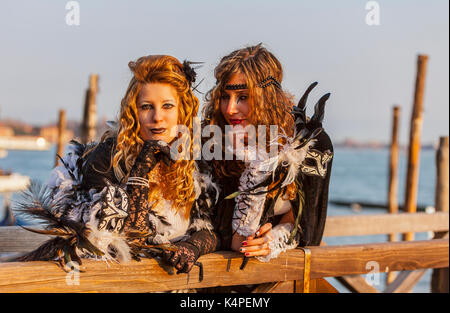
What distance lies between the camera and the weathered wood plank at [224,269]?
1777 millimetres

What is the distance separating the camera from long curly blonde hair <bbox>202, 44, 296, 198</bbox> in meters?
2.31

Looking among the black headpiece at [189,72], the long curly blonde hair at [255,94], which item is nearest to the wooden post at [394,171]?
the long curly blonde hair at [255,94]

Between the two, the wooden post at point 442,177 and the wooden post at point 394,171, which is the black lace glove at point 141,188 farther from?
the wooden post at point 394,171

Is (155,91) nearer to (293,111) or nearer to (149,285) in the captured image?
(293,111)

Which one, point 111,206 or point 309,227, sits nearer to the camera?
point 111,206

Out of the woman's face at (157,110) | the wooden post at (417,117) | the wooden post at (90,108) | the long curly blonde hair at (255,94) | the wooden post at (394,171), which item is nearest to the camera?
the woman's face at (157,110)

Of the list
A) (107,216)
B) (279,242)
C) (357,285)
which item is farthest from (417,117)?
(107,216)

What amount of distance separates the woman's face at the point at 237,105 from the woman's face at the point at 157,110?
0.28m

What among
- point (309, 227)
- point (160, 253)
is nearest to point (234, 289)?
point (309, 227)

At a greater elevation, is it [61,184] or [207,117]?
[207,117]

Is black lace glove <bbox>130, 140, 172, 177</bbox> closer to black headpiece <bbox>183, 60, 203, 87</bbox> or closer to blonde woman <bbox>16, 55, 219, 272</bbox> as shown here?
blonde woman <bbox>16, 55, 219, 272</bbox>

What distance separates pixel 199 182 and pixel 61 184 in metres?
0.62

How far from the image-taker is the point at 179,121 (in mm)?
2248
